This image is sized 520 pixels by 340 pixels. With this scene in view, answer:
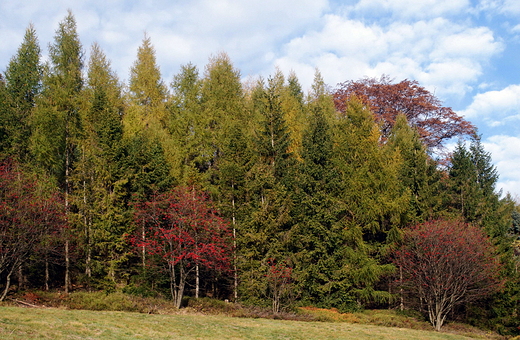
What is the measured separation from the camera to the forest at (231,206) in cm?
2203

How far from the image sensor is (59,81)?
2648 centimetres

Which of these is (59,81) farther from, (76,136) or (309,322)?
(309,322)

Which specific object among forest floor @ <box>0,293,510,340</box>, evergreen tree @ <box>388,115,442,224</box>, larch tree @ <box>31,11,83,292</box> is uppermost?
larch tree @ <box>31,11,83,292</box>

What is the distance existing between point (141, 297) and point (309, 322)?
8792mm

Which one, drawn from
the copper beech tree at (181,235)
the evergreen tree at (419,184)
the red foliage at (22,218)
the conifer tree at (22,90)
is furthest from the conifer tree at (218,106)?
the evergreen tree at (419,184)

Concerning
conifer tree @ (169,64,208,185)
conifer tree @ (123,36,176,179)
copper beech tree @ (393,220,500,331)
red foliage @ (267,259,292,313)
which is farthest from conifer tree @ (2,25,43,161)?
copper beech tree @ (393,220,500,331)

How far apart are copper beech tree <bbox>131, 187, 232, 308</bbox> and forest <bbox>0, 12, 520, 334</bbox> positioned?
0.40 ft

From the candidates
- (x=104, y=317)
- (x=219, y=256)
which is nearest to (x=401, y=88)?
(x=219, y=256)

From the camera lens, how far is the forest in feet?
72.3

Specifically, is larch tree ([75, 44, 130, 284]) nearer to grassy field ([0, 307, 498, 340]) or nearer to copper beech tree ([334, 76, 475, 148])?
grassy field ([0, 307, 498, 340])

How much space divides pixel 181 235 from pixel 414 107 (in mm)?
34968

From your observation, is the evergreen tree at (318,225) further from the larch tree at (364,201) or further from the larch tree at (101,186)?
the larch tree at (101,186)

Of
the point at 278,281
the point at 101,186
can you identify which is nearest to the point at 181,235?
the point at 278,281

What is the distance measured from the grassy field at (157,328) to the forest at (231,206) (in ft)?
13.2
